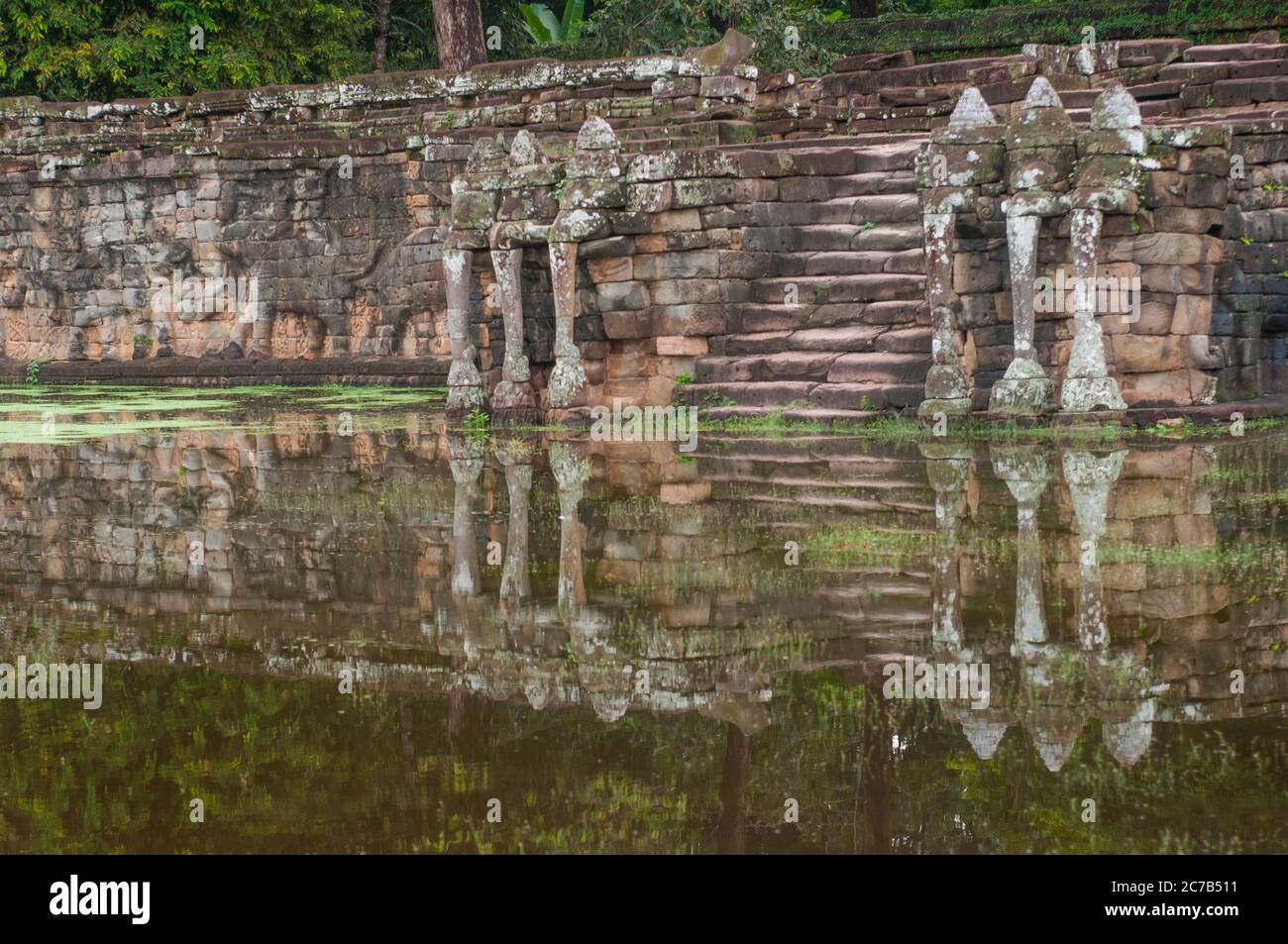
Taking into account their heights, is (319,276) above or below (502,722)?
above

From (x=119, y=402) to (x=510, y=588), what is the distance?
46.3ft

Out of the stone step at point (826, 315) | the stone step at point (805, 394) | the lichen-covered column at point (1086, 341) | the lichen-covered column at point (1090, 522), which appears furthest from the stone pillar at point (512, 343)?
the lichen-covered column at point (1090, 522)

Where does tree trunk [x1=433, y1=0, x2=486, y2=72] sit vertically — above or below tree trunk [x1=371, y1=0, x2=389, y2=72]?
below

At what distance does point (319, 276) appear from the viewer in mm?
23297

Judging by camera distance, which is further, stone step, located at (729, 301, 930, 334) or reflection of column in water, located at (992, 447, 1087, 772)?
stone step, located at (729, 301, 930, 334)

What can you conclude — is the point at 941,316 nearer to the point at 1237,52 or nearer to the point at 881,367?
the point at 881,367

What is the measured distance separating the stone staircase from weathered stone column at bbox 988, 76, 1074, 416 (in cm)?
91

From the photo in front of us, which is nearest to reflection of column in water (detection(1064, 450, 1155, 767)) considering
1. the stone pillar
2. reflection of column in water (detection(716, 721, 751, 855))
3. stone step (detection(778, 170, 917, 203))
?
reflection of column in water (detection(716, 721, 751, 855))

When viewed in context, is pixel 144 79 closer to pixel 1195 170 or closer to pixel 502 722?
pixel 1195 170

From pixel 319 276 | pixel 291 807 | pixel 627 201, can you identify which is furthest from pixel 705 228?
pixel 291 807

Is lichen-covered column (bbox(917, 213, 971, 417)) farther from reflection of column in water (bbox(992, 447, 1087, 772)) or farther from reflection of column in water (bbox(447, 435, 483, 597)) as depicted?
reflection of column in water (bbox(992, 447, 1087, 772))

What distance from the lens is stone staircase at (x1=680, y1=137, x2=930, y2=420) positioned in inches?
551

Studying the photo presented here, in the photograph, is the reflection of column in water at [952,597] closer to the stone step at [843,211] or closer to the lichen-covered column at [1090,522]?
the lichen-covered column at [1090,522]

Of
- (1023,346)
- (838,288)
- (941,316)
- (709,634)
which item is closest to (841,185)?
(838,288)
